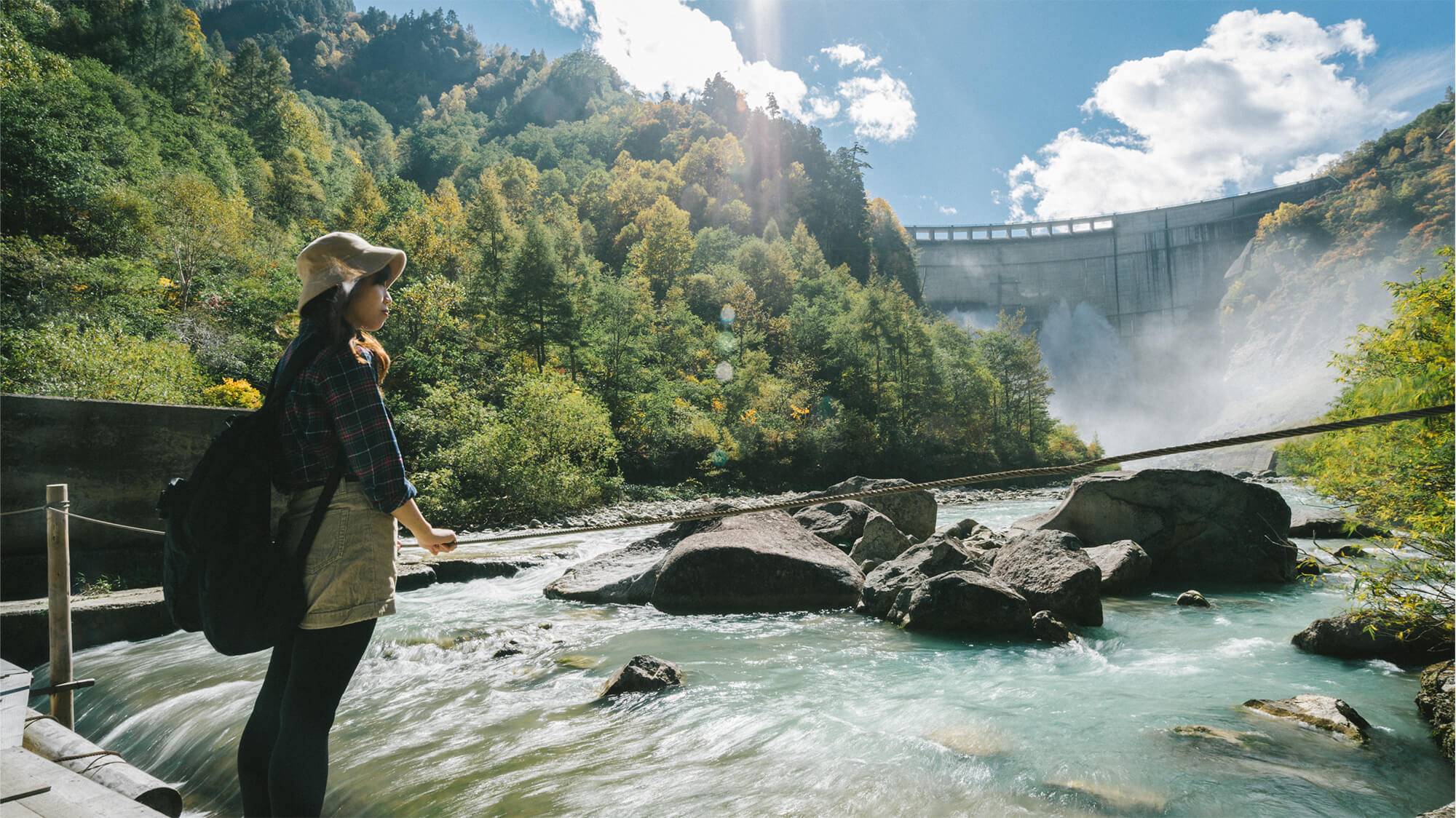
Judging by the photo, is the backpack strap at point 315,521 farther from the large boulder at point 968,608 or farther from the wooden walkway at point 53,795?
the large boulder at point 968,608

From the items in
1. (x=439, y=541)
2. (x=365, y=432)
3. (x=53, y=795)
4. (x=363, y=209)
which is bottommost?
(x=53, y=795)

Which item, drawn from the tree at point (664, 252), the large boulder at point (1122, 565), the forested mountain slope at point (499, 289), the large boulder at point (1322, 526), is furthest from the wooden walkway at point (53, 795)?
the tree at point (664, 252)

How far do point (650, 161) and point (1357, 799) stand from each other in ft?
284

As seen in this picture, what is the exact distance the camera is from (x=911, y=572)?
8.36m

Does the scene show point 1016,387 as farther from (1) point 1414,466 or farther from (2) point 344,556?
(2) point 344,556

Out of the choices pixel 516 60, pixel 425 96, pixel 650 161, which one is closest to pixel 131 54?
pixel 650 161

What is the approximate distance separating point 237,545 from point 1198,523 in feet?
40.2

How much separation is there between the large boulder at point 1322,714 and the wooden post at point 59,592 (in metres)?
8.15

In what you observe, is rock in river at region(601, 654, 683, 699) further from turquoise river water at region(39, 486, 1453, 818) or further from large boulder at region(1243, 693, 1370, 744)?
large boulder at region(1243, 693, 1370, 744)

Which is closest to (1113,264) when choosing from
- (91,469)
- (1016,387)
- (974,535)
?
(1016,387)

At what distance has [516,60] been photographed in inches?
5192

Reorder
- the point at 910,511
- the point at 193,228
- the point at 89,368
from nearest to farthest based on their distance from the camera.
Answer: the point at 910,511 → the point at 89,368 → the point at 193,228

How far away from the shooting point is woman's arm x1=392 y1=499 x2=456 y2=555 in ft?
6.32

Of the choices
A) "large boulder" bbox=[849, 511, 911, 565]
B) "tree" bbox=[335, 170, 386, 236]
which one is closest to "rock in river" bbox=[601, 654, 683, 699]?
"large boulder" bbox=[849, 511, 911, 565]
